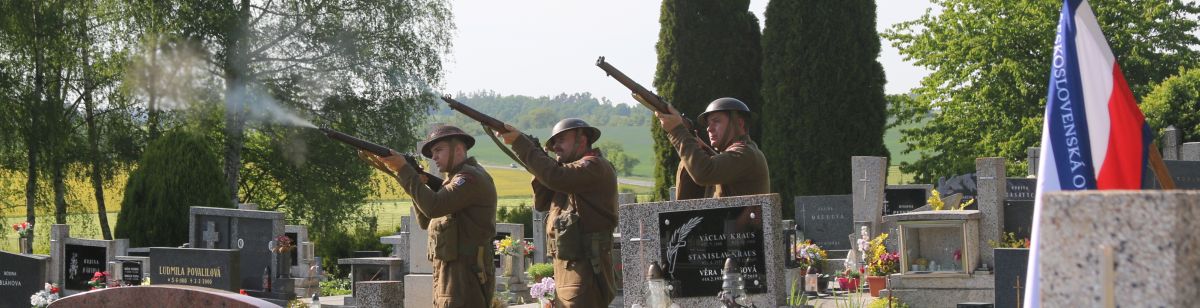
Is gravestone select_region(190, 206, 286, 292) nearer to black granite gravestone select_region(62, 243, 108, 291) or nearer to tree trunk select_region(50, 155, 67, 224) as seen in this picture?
black granite gravestone select_region(62, 243, 108, 291)

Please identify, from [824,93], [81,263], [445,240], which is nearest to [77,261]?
[81,263]

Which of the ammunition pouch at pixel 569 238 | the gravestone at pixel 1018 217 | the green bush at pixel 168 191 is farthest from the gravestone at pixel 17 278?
the gravestone at pixel 1018 217

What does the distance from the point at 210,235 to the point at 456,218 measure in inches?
276

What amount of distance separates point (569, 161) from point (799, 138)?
72.0 ft

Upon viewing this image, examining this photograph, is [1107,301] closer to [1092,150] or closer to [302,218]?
[1092,150]

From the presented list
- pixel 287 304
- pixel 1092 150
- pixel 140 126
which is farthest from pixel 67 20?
pixel 1092 150

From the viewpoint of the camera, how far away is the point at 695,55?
3212 cm

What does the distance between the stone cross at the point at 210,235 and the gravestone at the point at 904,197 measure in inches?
398

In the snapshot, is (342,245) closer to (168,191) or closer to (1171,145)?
(168,191)

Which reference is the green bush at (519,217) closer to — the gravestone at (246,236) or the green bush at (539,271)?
the green bush at (539,271)

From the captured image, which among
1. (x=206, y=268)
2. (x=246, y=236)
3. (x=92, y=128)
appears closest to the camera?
(x=206, y=268)

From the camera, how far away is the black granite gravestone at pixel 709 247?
7.93 meters

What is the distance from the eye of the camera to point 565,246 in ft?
27.9

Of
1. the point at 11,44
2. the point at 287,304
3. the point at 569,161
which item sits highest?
the point at 11,44
